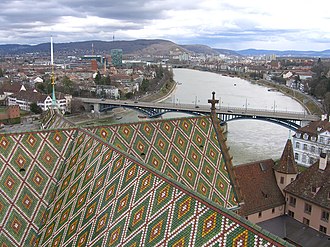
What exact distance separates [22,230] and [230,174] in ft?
23.1

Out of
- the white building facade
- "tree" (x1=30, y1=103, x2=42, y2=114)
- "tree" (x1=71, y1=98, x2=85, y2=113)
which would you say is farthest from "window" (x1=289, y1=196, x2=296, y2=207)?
"tree" (x1=71, y1=98, x2=85, y2=113)

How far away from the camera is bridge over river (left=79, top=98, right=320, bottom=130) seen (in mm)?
41750

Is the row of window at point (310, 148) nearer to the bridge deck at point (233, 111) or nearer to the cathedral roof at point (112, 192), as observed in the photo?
the bridge deck at point (233, 111)

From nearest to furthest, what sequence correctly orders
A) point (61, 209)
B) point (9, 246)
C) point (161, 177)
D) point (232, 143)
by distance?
1. point (161, 177)
2. point (9, 246)
3. point (61, 209)
4. point (232, 143)

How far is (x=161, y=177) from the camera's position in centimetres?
796

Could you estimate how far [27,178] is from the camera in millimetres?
10539

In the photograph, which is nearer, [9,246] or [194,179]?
[9,246]

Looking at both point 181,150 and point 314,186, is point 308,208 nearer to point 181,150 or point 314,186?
point 314,186

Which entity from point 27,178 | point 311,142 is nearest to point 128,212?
point 27,178

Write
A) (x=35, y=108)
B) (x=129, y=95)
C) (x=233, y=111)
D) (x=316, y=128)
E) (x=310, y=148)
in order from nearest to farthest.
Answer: (x=310, y=148)
(x=316, y=128)
(x=233, y=111)
(x=35, y=108)
(x=129, y=95)

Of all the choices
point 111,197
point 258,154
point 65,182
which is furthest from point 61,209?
point 258,154

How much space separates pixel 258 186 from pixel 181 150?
816 cm

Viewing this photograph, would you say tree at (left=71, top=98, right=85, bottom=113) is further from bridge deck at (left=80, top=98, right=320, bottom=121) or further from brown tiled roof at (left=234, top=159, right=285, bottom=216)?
brown tiled roof at (left=234, top=159, right=285, bottom=216)

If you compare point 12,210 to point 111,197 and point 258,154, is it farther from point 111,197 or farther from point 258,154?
point 258,154
